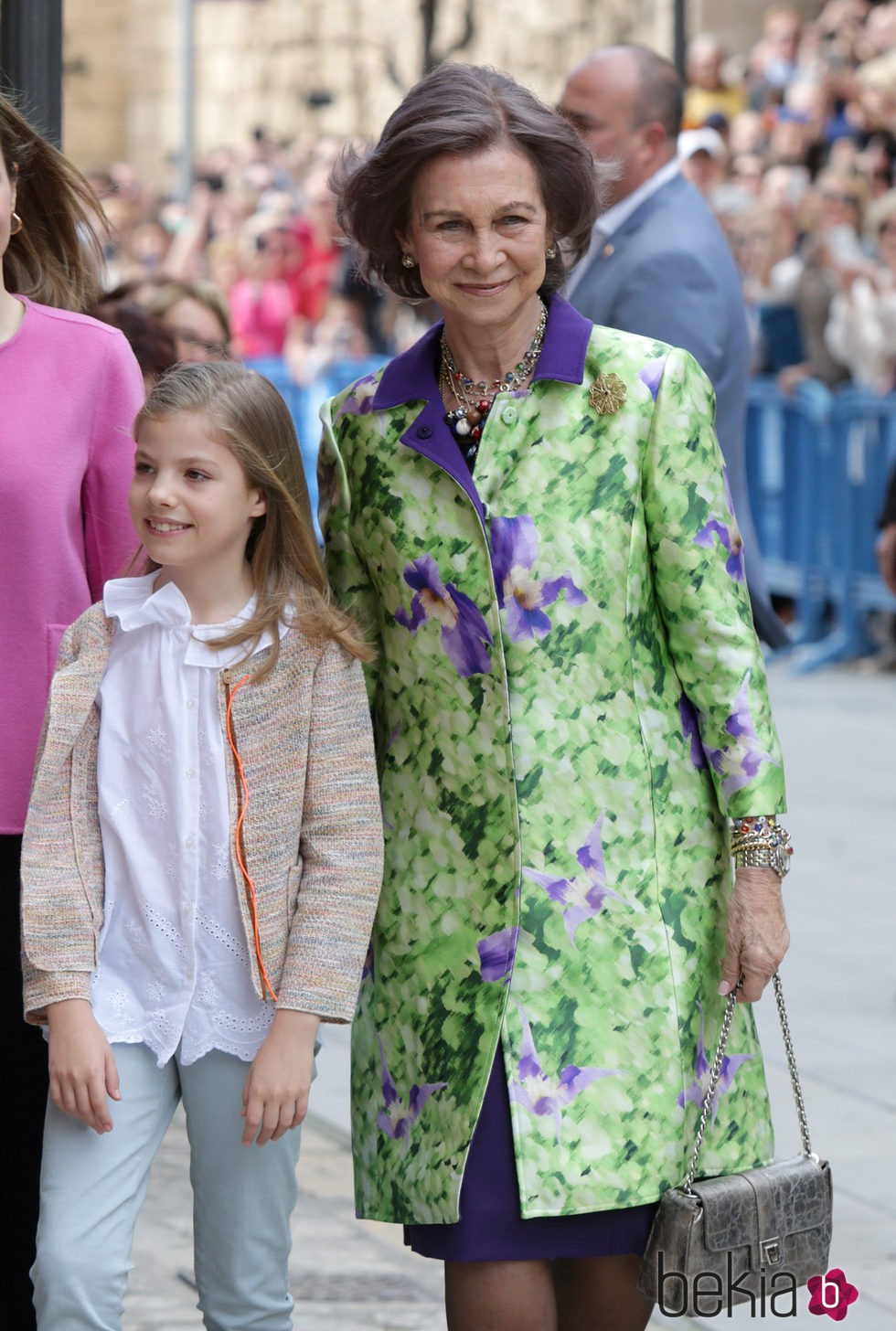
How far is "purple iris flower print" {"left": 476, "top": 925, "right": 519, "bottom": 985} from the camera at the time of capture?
284 centimetres

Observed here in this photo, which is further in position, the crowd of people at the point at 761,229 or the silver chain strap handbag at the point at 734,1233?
the crowd of people at the point at 761,229

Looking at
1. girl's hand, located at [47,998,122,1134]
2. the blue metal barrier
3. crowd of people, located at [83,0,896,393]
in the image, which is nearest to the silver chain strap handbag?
girl's hand, located at [47,998,122,1134]

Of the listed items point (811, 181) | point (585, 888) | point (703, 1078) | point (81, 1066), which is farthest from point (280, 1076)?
point (811, 181)

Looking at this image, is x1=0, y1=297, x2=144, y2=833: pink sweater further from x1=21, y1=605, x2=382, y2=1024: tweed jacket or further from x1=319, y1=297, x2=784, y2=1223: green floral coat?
x1=319, y1=297, x2=784, y2=1223: green floral coat

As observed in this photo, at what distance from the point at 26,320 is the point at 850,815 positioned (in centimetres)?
549

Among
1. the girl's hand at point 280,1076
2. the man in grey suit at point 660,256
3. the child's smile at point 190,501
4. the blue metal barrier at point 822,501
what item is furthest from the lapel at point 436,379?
the blue metal barrier at point 822,501

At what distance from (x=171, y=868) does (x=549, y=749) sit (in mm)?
479

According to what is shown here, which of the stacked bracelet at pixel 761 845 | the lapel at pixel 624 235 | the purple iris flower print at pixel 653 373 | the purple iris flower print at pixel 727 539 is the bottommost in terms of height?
the stacked bracelet at pixel 761 845

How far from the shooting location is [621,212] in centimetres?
518

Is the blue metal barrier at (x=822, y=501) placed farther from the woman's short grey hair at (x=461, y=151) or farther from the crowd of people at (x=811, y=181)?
the woman's short grey hair at (x=461, y=151)

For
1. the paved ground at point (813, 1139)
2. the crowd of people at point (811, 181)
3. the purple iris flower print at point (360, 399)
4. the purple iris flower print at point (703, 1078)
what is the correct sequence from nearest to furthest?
the purple iris flower print at point (703, 1078), the purple iris flower print at point (360, 399), the paved ground at point (813, 1139), the crowd of people at point (811, 181)

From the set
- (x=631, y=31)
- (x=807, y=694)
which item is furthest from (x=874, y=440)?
(x=631, y=31)

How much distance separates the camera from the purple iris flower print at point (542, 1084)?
283 centimetres

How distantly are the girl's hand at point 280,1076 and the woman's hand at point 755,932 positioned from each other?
52 cm
